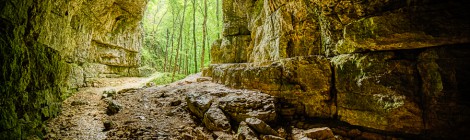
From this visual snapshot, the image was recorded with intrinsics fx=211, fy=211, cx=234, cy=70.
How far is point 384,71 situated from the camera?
505cm

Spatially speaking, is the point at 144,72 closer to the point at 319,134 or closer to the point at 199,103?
the point at 199,103

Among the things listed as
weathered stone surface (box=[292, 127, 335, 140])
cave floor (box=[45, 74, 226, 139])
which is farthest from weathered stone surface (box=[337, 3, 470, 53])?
cave floor (box=[45, 74, 226, 139])

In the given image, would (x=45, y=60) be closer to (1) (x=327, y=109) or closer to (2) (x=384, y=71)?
(1) (x=327, y=109)

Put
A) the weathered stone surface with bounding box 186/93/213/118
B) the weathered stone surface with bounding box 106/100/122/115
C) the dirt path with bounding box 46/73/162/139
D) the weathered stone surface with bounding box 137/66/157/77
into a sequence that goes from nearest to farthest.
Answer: the dirt path with bounding box 46/73/162/139 → the weathered stone surface with bounding box 186/93/213/118 → the weathered stone surface with bounding box 106/100/122/115 → the weathered stone surface with bounding box 137/66/157/77

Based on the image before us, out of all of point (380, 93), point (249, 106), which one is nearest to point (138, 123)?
point (249, 106)

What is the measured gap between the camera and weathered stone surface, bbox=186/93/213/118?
675cm

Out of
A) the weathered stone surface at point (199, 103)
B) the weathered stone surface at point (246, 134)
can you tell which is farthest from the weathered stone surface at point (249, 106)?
the weathered stone surface at point (246, 134)

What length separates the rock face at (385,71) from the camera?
14.0 feet

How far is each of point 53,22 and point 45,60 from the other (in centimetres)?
142

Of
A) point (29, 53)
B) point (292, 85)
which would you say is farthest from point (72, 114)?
point (292, 85)

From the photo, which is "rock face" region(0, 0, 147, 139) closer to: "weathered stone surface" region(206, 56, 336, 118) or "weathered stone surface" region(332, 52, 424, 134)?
"weathered stone surface" region(206, 56, 336, 118)

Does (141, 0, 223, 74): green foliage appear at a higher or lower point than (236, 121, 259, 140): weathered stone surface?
higher

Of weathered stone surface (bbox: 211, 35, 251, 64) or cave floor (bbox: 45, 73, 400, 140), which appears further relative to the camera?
weathered stone surface (bbox: 211, 35, 251, 64)

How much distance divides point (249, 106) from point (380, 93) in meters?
3.40
